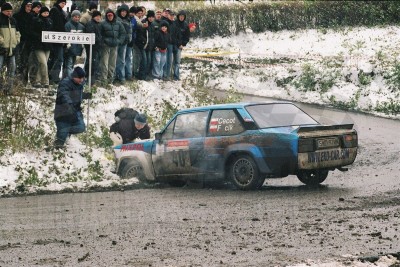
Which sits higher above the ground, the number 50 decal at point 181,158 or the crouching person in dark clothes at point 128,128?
the crouching person in dark clothes at point 128,128

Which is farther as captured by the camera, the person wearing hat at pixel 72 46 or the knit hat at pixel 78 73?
the person wearing hat at pixel 72 46

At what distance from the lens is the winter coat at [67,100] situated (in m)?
17.6

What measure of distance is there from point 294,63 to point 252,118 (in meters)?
18.2

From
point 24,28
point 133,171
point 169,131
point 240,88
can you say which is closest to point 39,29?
point 24,28

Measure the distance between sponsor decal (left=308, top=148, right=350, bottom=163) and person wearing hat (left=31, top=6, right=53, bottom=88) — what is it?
8.15 metres

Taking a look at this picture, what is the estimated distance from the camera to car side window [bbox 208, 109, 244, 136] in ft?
49.5

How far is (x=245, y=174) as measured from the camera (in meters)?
14.7

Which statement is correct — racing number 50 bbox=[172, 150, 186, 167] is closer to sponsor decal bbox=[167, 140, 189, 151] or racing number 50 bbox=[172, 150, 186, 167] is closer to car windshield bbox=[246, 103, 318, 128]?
sponsor decal bbox=[167, 140, 189, 151]

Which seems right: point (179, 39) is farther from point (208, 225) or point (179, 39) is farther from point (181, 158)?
point (208, 225)

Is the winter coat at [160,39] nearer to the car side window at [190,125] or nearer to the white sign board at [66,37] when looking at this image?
the white sign board at [66,37]

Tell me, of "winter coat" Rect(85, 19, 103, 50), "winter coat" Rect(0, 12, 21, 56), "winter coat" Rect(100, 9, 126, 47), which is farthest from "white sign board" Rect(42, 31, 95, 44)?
"winter coat" Rect(100, 9, 126, 47)

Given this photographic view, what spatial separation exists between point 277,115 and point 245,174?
4.14 ft

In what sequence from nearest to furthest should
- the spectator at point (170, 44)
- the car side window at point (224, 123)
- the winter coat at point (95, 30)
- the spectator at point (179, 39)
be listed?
the car side window at point (224, 123), the winter coat at point (95, 30), the spectator at point (170, 44), the spectator at point (179, 39)

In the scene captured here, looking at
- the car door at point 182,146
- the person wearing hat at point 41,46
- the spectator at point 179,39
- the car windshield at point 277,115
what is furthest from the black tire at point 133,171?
the spectator at point 179,39
